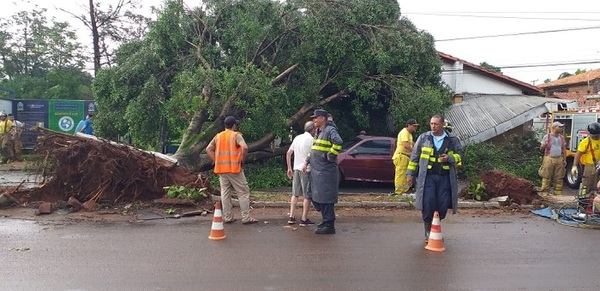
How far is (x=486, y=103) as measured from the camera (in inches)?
829

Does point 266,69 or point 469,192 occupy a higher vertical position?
point 266,69

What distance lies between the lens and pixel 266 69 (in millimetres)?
13953

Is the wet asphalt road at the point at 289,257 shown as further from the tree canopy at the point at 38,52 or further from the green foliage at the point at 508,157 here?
the tree canopy at the point at 38,52

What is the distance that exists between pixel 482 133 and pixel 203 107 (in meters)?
10.0

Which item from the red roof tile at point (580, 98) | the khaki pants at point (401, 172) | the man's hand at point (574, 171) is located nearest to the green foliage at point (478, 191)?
the khaki pants at point (401, 172)

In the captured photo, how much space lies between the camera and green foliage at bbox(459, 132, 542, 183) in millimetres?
15089

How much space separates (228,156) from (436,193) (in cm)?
315

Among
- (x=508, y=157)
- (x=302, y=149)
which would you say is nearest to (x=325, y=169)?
(x=302, y=149)

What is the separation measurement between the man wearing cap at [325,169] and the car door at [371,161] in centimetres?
604

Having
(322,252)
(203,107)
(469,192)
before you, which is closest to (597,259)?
(322,252)

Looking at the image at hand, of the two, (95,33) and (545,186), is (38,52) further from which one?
(545,186)

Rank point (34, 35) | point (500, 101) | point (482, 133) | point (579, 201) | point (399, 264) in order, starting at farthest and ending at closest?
point (34, 35)
point (500, 101)
point (482, 133)
point (579, 201)
point (399, 264)

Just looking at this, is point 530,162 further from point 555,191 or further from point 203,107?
point 203,107

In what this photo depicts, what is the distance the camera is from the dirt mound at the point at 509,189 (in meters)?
9.74
